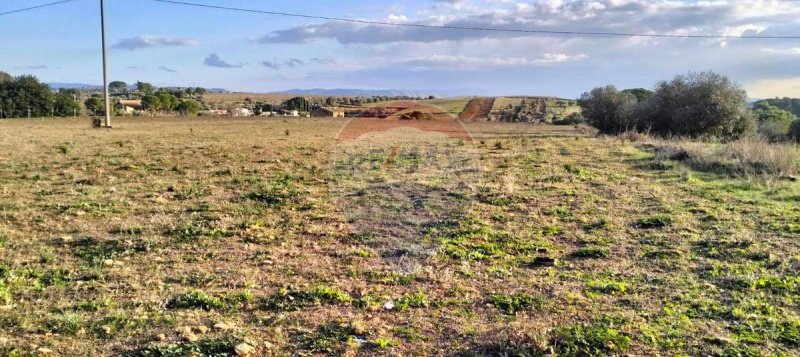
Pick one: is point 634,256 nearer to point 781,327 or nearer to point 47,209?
point 781,327

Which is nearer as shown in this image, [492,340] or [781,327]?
[492,340]

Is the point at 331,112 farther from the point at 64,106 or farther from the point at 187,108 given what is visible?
the point at 64,106

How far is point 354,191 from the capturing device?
404 inches

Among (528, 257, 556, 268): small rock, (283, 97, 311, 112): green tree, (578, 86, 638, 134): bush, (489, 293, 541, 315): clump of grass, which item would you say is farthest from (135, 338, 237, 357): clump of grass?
(283, 97, 311, 112): green tree

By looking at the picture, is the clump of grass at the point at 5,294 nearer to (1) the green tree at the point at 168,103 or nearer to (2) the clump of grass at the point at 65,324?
(2) the clump of grass at the point at 65,324

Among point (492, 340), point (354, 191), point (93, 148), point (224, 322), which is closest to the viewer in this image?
point (492, 340)

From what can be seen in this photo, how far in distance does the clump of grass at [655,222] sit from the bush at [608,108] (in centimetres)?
2544

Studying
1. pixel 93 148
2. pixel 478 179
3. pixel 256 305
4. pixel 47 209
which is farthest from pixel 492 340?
pixel 93 148

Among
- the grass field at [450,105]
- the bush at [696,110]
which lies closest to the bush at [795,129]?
the bush at [696,110]

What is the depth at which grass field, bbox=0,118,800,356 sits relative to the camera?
148 inches

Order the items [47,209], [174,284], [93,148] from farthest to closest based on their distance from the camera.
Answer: [93,148] → [47,209] → [174,284]

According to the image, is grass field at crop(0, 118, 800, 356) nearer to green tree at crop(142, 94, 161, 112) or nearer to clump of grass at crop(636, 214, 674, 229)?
clump of grass at crop(636, 214, 674, 229)

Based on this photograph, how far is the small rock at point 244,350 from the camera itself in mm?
3447

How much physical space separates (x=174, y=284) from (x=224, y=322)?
1.18 meters
